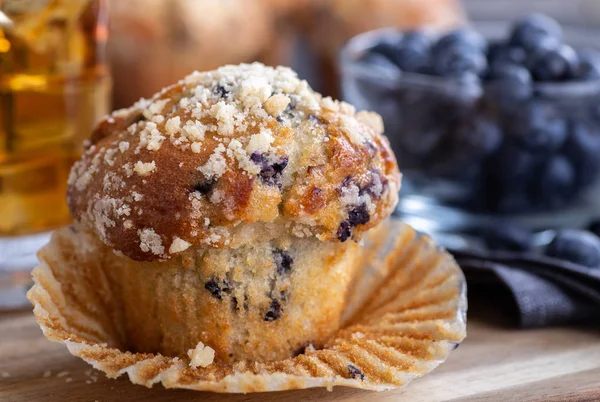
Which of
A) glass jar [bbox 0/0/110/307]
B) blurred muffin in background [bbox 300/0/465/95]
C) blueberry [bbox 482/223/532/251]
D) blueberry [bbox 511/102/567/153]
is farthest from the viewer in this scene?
blurred muffin in background [bbox 300/0/465/95]

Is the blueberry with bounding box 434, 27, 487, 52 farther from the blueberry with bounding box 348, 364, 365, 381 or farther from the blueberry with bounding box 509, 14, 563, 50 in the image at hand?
the blueberry with bounding box 348, 364, 365, 381

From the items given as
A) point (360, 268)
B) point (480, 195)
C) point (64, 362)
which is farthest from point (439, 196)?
point (64, 362)

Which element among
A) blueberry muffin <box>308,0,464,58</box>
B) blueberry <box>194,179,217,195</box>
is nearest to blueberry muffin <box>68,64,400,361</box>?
blueberry <box>194,179,217,195</box>

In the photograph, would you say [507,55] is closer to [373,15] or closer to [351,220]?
[373,15]

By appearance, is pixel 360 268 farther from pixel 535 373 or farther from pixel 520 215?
pixel 520 215

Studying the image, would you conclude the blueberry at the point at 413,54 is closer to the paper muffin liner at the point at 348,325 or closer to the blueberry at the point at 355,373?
the paper muffin liner at the point at 348,325
